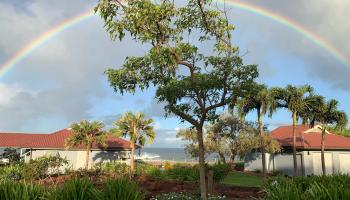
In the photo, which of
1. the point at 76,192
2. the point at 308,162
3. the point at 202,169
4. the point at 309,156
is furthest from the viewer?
the point at 309,156

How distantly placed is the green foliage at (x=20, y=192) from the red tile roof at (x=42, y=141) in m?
40.2

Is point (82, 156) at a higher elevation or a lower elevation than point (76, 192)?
higher

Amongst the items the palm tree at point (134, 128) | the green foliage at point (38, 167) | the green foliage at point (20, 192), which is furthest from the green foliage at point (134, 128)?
the green foliage at point (20, 192)

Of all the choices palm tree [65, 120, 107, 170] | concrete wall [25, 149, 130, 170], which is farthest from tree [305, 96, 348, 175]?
concrete wall [25, 149, 130, 170]

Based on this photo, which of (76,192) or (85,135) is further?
(85,135)

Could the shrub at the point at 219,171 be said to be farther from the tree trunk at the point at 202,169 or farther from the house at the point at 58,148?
the house at the point at 58,148

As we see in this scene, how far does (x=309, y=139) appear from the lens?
2005 inches

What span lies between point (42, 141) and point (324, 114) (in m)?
31.6

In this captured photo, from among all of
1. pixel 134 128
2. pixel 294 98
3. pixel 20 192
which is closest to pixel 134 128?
pixel 134 128

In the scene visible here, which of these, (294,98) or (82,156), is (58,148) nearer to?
(82,156)

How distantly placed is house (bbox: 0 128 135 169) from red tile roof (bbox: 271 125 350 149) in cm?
1910

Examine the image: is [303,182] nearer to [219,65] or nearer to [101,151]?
[219,65]

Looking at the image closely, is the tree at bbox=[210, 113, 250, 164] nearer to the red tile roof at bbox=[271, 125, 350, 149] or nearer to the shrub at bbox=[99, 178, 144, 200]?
the red tile roof at bbox=[271, 125, 350, 149]

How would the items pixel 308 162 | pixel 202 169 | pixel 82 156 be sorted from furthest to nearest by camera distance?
pixel 82 156
pixel 308 162
pixel 202 169
